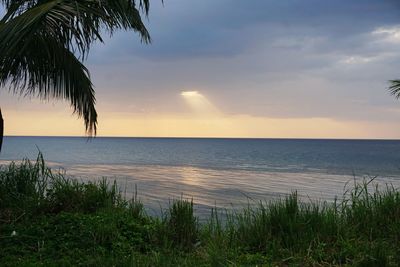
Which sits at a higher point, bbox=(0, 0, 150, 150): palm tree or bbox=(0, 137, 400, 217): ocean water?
bbox=(0, 0, 150, 150): palm tree

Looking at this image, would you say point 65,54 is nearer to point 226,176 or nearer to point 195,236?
point 195,236

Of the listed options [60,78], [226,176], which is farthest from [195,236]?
[226,176]

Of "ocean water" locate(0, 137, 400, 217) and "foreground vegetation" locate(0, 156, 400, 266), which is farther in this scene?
"ocean water" locate(0, 137, 400, 217)

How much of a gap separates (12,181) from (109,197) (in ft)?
7.84

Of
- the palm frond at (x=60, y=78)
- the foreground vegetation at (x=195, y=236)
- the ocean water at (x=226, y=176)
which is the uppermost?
the palm frond at (x=60, y=78)

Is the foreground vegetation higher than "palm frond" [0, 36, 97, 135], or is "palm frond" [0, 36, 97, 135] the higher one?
"palm frond" [0, 36, 97, 135]

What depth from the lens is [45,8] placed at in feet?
12.9

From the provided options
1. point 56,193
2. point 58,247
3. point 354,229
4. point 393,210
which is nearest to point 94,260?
point 58,247

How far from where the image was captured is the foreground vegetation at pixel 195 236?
5.09 m

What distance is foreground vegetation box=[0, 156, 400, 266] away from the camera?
5.09 metres

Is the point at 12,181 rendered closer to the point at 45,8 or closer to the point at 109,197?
the point at 109,197

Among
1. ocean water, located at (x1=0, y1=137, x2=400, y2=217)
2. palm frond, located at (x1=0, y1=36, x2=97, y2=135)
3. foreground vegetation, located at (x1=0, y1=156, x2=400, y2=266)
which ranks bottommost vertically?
ocean water, located at (x1=0, y1=137, x2=400, y2=217)

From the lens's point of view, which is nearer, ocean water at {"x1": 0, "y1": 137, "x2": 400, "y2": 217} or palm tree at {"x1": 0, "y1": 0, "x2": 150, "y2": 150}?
palm tree at {"x1": 0, "y1": 0, "x2": 150, "y2": 150}

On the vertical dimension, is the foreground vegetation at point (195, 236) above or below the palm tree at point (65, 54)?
below
